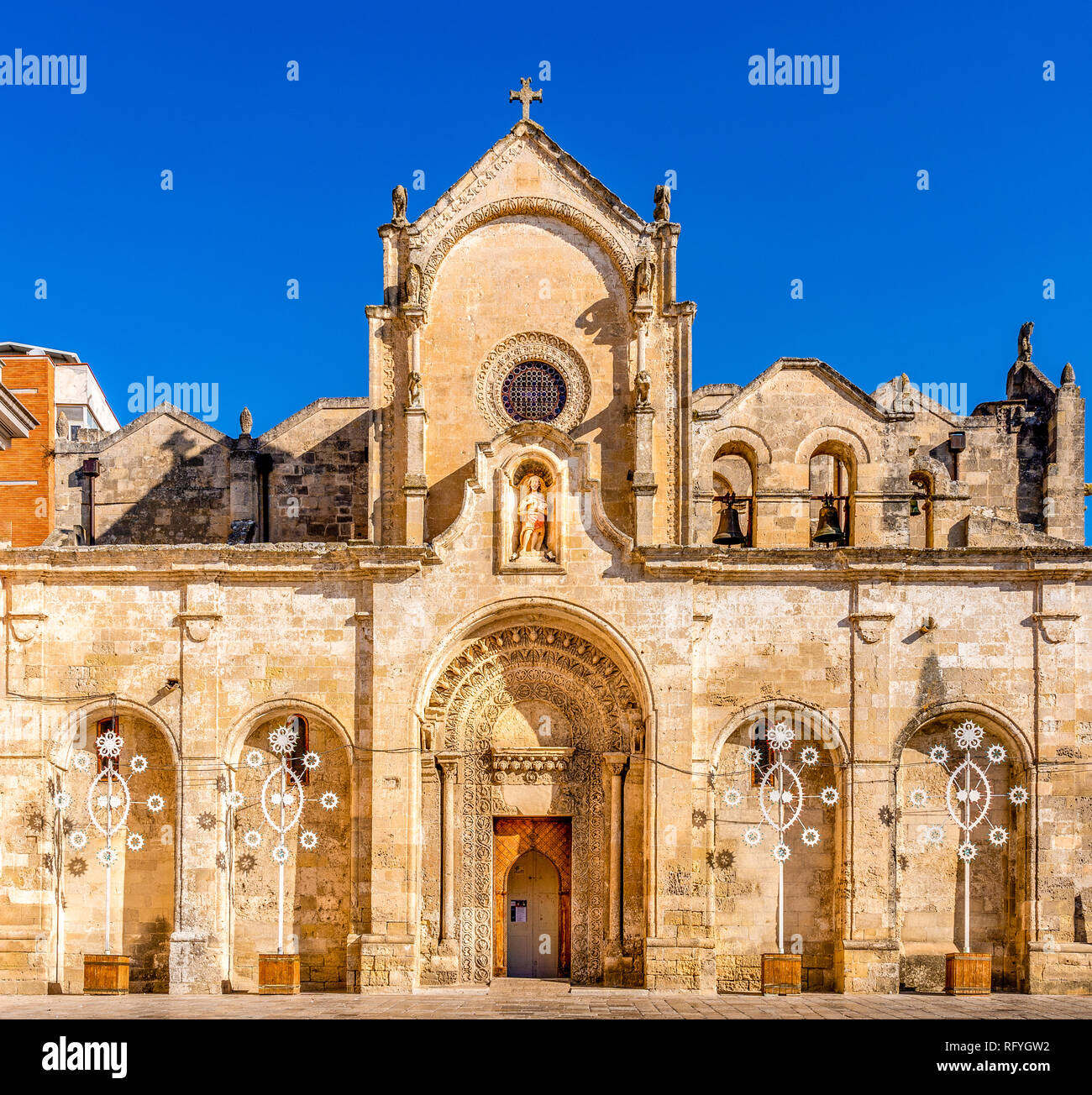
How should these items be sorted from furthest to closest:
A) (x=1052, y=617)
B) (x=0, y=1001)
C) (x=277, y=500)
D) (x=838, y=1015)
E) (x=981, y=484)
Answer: (x=981, y=484) → (x=277, y=500) → (x=1052, y=617) → (x=0, y=1001) → (x=838, y=1015)

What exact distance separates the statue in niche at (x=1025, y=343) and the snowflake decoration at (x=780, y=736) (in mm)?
18828

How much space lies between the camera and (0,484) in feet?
104

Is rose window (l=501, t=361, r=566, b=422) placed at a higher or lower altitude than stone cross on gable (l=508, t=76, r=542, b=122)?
lower

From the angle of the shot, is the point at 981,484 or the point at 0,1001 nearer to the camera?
the point at 0,1001

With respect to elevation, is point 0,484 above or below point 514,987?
above

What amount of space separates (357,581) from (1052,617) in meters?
13.8

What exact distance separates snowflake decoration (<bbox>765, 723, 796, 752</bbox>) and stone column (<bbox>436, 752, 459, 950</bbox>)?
6263 millimetres

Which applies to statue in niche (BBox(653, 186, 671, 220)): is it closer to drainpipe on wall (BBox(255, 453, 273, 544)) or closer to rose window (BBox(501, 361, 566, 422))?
rose window (BBox(501, 361, 566, 422))

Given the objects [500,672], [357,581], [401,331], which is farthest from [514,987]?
[401,331]

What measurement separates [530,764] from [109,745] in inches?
330

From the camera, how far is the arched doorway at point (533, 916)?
24.7 meters

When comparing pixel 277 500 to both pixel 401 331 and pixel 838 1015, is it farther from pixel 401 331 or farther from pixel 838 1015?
pixel 838 1015

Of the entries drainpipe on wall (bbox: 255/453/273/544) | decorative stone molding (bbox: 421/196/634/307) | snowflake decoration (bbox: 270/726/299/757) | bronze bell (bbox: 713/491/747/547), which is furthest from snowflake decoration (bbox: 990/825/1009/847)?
drainpipe on wall (bbox: 255/453/273/544)

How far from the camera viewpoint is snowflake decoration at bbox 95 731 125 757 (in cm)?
2427
